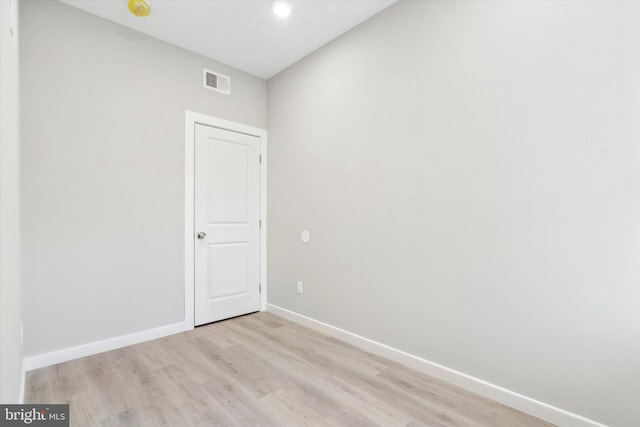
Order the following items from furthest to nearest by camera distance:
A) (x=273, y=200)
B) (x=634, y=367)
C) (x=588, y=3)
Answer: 1. (x=273, y=200)
2. (x=588, y=3)
3. (x=634, y=367)

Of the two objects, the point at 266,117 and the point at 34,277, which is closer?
the point at 34,277

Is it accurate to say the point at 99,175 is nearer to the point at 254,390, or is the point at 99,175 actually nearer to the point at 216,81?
the point at 216,81

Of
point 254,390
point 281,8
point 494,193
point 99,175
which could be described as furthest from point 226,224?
point 494,193

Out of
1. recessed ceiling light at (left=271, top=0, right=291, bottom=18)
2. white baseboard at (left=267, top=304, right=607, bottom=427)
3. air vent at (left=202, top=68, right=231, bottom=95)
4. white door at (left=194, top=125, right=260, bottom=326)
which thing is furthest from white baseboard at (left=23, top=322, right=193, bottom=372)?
recessed ceiling light at (left=271, top=0, right=291, bottom=18)

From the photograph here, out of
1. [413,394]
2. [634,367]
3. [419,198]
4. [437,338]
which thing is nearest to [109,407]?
[413,394]

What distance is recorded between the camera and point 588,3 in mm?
1548

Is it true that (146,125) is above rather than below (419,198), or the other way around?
above

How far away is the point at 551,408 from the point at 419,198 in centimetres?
143

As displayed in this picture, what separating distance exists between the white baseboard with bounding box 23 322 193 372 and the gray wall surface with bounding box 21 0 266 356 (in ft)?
0.17

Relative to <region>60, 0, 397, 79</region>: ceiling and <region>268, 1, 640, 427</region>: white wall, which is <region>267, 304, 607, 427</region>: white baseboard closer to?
<region>268, 1, 640, 427</region>: white wall

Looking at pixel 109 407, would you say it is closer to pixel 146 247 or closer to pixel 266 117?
pixel 146 247

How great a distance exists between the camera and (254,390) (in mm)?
1971

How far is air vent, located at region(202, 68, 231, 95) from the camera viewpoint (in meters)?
3.17

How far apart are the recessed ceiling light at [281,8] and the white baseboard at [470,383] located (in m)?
2.83
